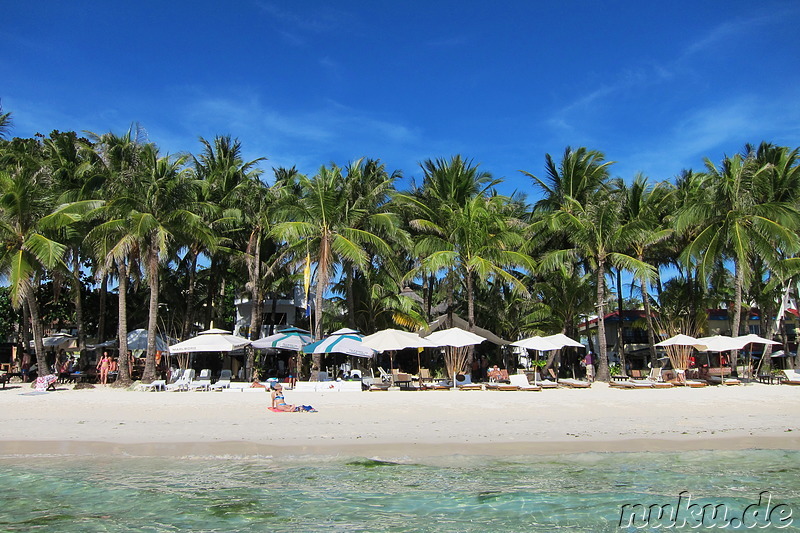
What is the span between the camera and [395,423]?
42.6 feet

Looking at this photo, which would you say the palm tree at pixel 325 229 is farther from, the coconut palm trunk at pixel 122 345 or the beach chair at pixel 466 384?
the coconut palm trunk at pixel 122 345

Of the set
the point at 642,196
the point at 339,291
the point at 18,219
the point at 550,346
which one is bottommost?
the point at 550,346

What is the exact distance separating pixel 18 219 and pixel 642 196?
87.0 ft

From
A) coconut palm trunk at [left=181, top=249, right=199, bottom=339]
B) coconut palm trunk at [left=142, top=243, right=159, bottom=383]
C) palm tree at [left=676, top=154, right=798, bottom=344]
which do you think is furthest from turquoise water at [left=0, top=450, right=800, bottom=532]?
coconut palm trunk at [left=181, top=249, right=199, bottom=339]

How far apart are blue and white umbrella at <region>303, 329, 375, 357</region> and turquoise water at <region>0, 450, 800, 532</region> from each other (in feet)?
28.5

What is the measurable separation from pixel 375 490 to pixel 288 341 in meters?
12.9

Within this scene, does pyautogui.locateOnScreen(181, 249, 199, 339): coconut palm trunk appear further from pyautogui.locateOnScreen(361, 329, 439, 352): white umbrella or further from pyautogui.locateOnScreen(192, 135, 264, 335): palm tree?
pyautogui.locateOnScreen(361, 329, 439, 352): white umbrella

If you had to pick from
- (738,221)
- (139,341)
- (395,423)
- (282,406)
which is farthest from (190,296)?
(738,221)

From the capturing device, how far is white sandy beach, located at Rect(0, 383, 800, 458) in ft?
35.8

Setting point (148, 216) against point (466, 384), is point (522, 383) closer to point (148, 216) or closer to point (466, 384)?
point (466, 384)

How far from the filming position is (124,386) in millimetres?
21109

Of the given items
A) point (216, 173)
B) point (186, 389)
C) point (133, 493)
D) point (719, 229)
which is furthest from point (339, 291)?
point (133, 493)

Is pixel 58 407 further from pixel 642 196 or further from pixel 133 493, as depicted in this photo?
pixel 642 196

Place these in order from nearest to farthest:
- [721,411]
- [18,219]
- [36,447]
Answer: [36,447]
[721,411]
[18,219]
